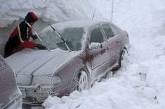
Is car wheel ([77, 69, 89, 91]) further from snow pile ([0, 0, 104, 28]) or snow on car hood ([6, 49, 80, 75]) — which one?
snow pile ([0, 0, 104, 28])

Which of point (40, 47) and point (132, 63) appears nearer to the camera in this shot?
point (40, 47)

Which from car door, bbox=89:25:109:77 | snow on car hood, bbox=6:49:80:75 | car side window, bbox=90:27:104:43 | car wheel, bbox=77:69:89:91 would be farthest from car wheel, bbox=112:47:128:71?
snow on car hood, bbox=6:49:80:75

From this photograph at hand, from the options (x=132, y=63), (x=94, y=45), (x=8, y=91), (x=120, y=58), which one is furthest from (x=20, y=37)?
(x=8, y=91)

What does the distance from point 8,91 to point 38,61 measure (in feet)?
10.4

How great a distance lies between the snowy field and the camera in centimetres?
760

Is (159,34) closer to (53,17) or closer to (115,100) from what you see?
(53,17)

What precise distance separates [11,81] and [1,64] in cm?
26

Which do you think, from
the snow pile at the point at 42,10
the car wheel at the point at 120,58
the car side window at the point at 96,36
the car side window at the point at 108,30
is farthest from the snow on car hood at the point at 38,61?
the snow pile at the point at 42,10

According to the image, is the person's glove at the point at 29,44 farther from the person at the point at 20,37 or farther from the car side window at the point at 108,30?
the car side window at the point at 108,30

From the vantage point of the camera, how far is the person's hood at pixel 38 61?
8188mm

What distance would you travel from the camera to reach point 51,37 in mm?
10039

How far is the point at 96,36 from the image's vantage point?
10.3m

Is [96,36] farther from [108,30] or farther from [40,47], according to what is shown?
[40,47]

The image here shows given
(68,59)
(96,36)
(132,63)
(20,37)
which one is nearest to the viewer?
(68,59)
